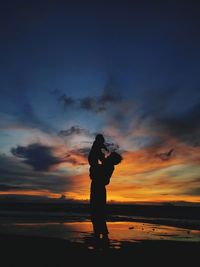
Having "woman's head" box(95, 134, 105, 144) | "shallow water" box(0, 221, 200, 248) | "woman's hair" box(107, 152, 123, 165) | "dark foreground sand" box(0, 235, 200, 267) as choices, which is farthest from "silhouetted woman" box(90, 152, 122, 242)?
"shallow water" box(0, 221, 200, 248)

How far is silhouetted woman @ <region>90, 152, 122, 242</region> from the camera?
9516 mm

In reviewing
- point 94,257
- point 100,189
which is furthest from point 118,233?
point 100,189

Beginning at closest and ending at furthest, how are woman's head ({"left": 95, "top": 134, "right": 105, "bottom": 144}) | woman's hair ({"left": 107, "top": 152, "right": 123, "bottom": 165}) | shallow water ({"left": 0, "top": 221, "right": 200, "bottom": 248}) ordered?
woman's hair ({"left": 107, "top": 152, "right": 123, "bottom": 165})
woman's head ({"left": 95, "top": 134, "right": 105, "bottom": 144})
shallow water ({"left": 0, "top": 221, "right": 200, "bottom": 248})

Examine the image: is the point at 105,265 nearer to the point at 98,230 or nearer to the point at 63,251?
the point at 98,230

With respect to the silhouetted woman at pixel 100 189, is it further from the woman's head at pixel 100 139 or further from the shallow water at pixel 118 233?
the shallow water at pixel 118 233

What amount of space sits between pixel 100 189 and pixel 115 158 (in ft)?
2.85

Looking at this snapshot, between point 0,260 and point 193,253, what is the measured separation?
5.99 m

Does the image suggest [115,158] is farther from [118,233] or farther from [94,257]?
[118,233]

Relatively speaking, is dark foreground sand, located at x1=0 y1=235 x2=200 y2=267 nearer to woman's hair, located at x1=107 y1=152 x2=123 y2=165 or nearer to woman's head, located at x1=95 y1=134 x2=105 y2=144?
woman's hair, located at x1=107 y1=152 x2=123 y2=165

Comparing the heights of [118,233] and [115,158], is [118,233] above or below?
above

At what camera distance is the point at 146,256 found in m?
11.4

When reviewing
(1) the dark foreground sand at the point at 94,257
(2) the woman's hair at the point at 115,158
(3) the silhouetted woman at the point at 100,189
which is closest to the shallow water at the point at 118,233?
(1) the dark foreground sand at the point at 94,257

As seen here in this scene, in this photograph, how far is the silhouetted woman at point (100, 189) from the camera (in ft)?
31.2

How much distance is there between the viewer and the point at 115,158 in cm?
948
